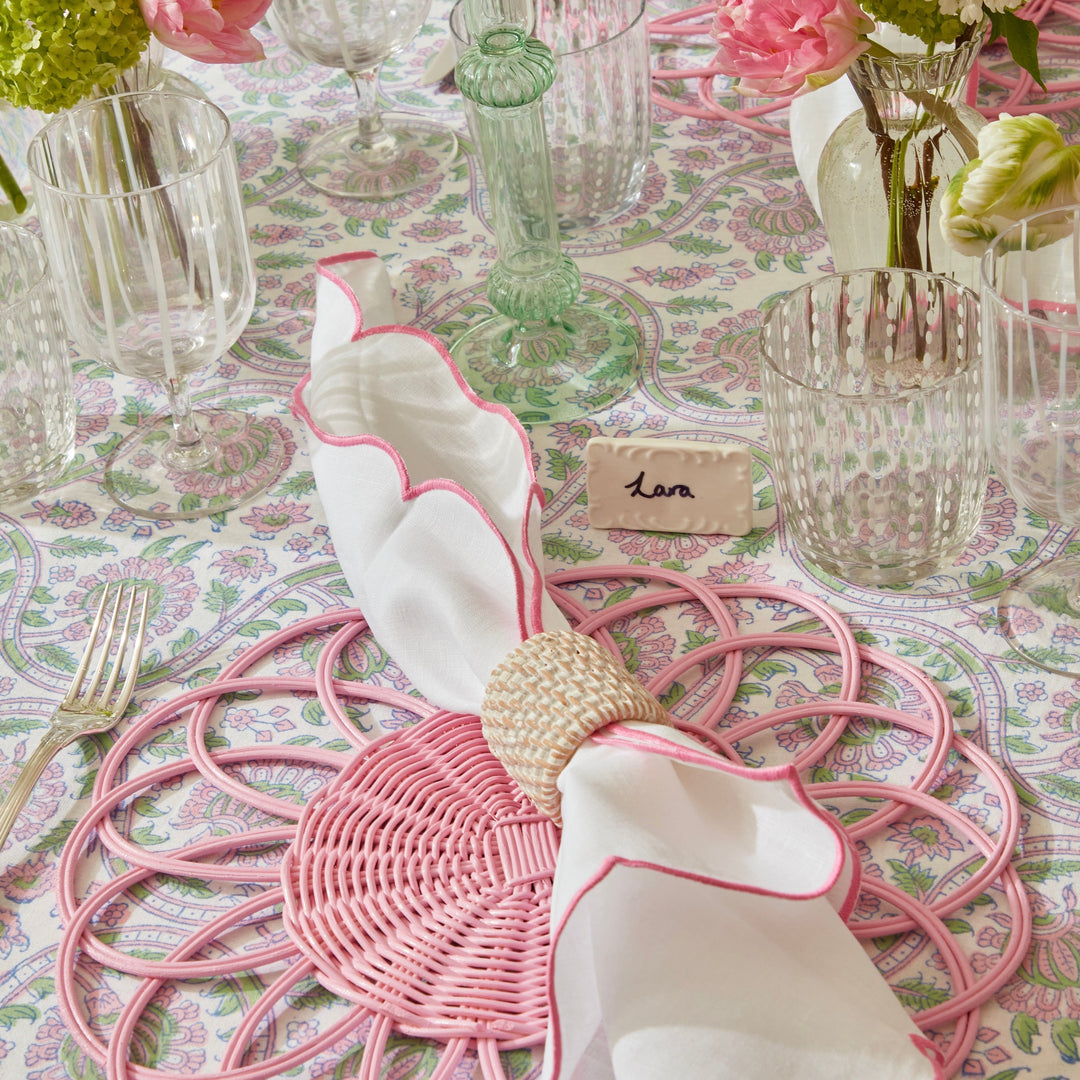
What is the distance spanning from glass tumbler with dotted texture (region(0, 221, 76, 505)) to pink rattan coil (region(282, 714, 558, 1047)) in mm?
338

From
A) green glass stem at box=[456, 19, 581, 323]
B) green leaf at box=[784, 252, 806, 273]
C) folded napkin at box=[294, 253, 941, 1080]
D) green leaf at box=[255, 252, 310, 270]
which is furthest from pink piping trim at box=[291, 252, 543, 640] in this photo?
green leaf at box=[784, 252, 806, 273]

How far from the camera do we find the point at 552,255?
0.96 metres

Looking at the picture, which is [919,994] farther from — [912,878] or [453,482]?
[453,482]

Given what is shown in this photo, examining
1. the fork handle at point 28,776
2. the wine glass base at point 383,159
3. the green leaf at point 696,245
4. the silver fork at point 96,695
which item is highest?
the wine glass base at point 383,159

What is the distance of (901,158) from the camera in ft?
2.75

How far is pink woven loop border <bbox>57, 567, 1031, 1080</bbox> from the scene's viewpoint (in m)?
0.60

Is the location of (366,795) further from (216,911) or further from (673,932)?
(673,932)

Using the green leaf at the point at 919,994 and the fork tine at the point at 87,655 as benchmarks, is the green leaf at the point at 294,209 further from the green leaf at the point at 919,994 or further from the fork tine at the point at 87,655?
the green leaf at the point at 919,994

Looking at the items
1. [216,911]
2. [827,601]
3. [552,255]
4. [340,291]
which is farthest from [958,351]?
[216,911]

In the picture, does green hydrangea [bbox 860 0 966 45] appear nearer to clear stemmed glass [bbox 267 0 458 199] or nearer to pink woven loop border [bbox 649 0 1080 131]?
pink woven loop border [bbox 649 0 1080 131]

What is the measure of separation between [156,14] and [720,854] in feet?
2.13

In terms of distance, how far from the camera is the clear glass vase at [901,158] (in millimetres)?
812

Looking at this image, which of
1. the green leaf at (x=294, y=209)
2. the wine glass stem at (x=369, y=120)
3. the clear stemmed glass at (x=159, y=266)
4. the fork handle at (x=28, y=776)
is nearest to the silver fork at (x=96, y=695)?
the fork handle at (x=28, y=776)

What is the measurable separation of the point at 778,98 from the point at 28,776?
91 centimetres
